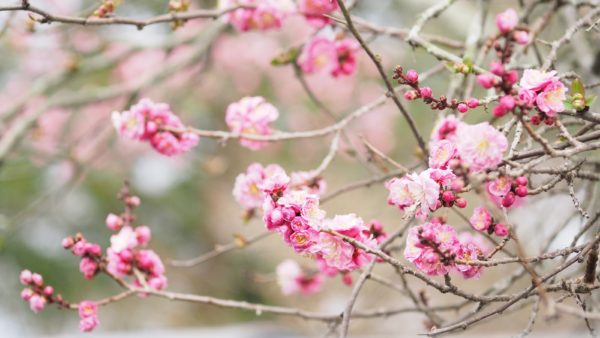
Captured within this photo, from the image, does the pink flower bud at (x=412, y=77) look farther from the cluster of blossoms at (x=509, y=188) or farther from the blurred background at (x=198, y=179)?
the blurred background at (x=198, y=179)

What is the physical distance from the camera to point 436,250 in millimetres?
1052

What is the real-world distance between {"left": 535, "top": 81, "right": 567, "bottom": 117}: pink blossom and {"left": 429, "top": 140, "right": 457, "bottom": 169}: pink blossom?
0.14 metres

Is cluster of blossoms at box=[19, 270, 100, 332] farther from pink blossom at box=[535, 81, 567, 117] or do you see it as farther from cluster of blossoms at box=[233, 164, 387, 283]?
pink blossom at box=[535, 81, 567, 117]

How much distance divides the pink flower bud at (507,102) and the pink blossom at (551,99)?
0.15 m

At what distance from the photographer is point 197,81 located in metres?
2.84

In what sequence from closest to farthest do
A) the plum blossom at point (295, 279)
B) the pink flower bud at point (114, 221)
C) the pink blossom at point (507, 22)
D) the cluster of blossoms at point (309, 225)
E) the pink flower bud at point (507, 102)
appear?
1. the pink flower bud at point (507, 102)
2. the cluster of blossoms at point (309, 225)
3. the pink blossom at point (507, 22)
4. the pink flower bud at point (114, 221)
5. the plum blossom at point (295, 279)

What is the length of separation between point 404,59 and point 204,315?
317 cm

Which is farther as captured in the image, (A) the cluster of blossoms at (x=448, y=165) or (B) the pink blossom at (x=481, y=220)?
(B) the pink blossom at (x=481, y=220)

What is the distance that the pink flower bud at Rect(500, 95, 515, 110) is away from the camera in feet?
3.03

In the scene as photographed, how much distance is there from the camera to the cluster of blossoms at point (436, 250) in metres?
1.06

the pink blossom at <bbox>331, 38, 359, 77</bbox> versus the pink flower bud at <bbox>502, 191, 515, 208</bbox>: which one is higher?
the pink blossom at <bbox>331, 38, 359, 77</bbox>

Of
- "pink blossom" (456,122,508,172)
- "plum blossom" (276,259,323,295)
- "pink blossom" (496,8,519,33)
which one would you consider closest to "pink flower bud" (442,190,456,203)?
"pink blossom" (456,122,508,172)

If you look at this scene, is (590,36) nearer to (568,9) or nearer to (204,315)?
(568,9)

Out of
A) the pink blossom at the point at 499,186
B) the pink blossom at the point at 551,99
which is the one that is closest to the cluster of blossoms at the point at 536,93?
the pink blossom at the point at 551,99
